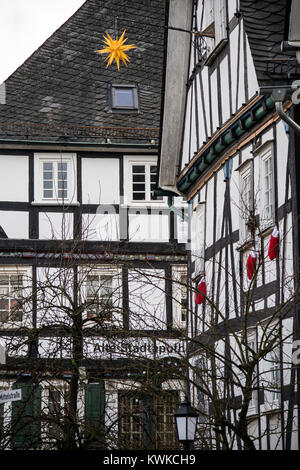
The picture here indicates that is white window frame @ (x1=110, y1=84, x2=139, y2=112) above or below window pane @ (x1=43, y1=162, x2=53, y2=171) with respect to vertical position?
above

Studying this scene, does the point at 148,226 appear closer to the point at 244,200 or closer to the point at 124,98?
the point at 124,98

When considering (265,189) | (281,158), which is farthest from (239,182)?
(281,158)

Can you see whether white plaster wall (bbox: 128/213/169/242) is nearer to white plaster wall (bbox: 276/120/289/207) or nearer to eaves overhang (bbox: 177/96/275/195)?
eaves overhang (bbox: 177/96/275/195)

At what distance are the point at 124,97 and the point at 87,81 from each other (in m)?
1.36

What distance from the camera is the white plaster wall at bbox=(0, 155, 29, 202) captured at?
1300 inches

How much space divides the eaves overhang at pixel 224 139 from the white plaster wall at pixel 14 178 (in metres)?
8.42

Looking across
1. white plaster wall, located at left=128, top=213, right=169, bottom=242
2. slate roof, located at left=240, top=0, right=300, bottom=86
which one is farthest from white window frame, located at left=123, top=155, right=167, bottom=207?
slate roof, located at left=240, top=0, right=300, bottom=86

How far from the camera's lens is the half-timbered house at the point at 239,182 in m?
17.9

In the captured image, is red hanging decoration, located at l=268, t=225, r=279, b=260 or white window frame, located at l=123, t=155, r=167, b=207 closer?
red hanging decoration, located at l=268, t=225, r=279, b=260

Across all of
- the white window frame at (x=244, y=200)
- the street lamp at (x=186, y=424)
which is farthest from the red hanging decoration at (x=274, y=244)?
the street lamp at (x=186, y=424)

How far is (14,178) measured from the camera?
33219 mm

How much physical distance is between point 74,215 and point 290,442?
15840mm

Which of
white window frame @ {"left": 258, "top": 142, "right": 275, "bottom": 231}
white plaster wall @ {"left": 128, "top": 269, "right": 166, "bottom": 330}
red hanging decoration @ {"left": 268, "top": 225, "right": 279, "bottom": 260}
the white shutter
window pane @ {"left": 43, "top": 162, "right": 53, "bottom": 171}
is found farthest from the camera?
window pane @ {"left": 43, "top": 162, "right": 53, "bottom": 171}

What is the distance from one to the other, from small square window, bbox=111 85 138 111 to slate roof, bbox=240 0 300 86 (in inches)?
560
